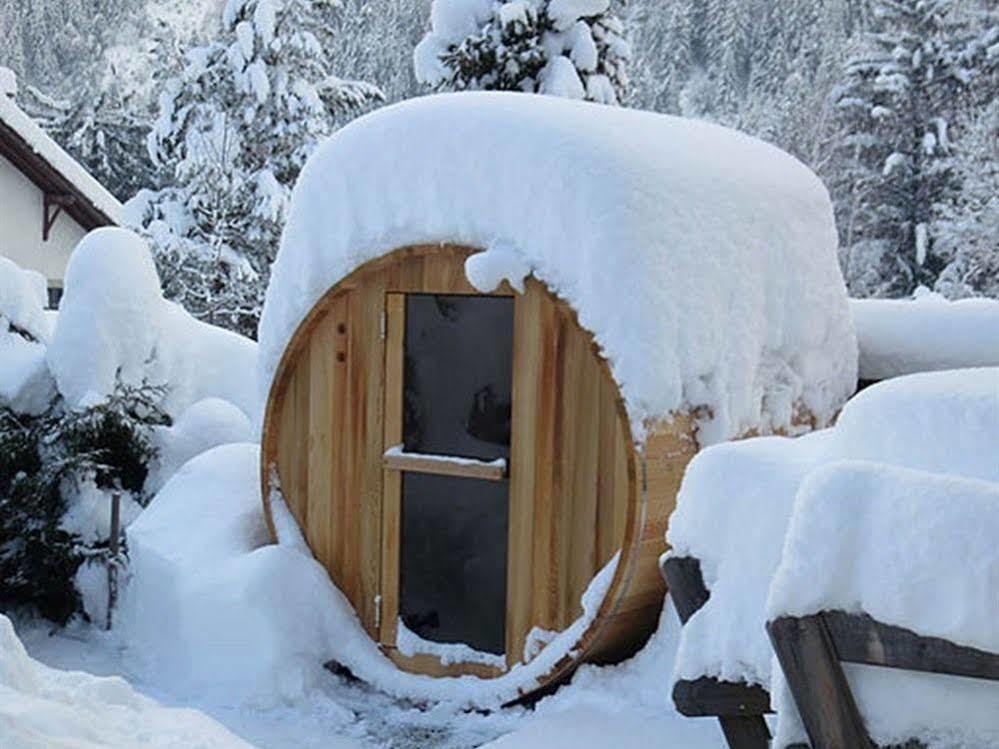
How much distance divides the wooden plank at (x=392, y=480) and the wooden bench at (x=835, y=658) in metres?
3.37

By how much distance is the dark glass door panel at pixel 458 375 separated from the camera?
501 centimetres

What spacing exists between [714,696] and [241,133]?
46.3 feet

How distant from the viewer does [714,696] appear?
8.17 feet

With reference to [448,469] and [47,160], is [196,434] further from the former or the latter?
[47,160]

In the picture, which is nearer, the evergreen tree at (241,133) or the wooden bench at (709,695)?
the wooden bench at (709,695)

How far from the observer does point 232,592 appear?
17.4 feet

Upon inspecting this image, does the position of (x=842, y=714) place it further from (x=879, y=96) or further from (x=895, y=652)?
(x=879, y=96)

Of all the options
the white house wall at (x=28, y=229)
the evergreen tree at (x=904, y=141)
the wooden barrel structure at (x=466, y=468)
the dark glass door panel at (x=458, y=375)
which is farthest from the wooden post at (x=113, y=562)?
the evergreen tree at (x=904, y=141)

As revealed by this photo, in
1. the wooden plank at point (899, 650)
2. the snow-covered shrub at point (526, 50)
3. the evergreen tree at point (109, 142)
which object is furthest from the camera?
the evergreen tree at point (109, 142)

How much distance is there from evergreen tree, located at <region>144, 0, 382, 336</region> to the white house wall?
137 cm

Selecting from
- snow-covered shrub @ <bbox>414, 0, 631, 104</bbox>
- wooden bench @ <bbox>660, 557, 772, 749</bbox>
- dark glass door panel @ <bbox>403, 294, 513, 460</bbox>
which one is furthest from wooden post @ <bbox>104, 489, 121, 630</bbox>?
snow-covered shrub @ <bbox>414, 0, 631, 104</bbox>

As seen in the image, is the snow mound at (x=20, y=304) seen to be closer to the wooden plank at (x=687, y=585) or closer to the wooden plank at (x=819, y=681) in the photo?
the wooden plank at (x=687, y=585)

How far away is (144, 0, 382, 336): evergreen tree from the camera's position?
15.0 meters

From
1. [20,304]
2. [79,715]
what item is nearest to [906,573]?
[79,715]
